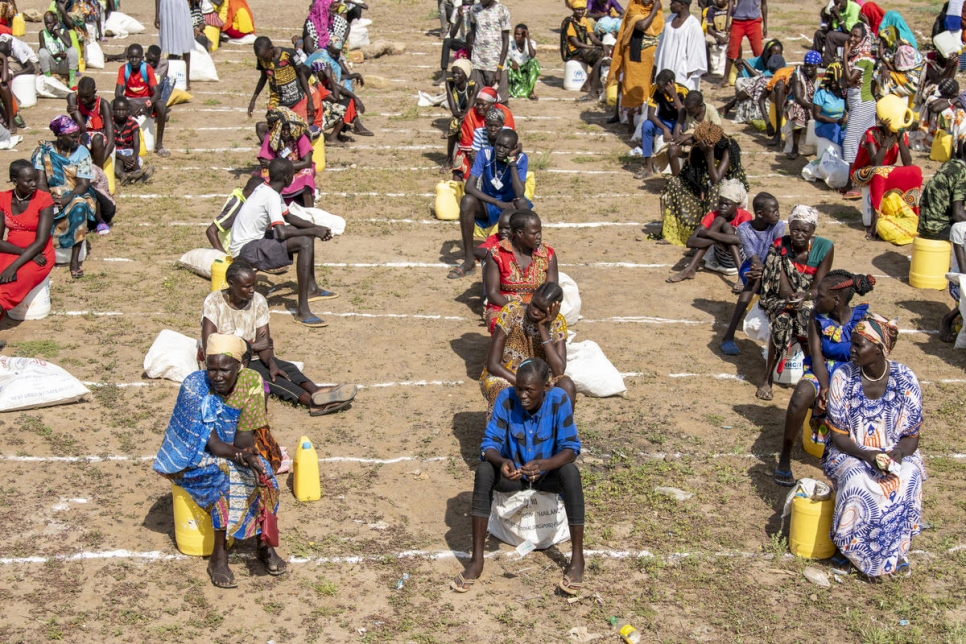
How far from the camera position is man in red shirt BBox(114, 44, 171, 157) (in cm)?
1412

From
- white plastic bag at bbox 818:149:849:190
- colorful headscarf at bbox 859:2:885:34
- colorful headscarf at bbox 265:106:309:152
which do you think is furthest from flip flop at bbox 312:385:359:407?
colorful headscarf at bbox 859:2:885:34

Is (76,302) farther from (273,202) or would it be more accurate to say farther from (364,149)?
(364,149)

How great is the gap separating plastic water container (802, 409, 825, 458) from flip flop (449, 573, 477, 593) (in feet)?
8.97

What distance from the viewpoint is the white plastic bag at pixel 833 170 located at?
13.3m

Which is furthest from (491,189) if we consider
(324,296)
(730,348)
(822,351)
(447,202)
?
(822,351)

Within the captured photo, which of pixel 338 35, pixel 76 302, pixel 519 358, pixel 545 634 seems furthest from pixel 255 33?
pixel 545 634

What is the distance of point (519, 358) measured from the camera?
732cm

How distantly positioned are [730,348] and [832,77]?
6.04 metres

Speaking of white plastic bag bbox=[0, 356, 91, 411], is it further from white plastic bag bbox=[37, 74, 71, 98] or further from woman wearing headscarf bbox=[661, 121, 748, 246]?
white plastic bag bbox=[37, 74, 71, 98]

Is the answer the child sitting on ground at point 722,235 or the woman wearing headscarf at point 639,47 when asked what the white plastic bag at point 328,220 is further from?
the woman wearing headscarf at point 639,47

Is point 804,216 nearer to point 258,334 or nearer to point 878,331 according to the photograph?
point 878,331

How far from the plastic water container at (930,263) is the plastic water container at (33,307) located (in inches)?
320

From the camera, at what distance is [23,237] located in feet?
32.0

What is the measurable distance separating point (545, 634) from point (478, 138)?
22.4 ft
